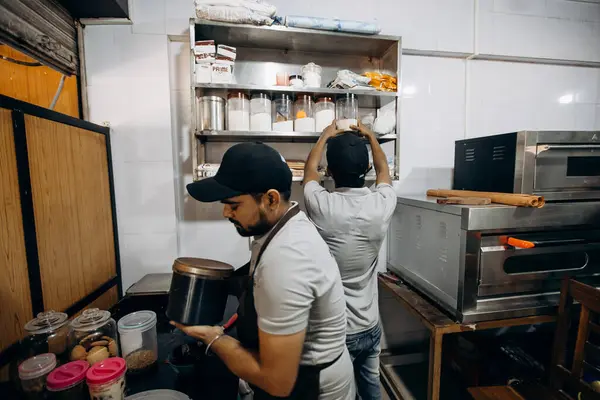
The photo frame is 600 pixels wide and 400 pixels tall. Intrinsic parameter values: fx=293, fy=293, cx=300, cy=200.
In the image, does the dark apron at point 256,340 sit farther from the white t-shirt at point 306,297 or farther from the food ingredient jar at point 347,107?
the food ingredient jar at point 347,107

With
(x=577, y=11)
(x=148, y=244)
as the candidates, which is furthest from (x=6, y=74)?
(x=577, y=11)

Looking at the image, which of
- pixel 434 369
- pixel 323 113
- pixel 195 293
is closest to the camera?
pixel 195 293

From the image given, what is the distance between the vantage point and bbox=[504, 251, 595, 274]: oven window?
4.85 ft

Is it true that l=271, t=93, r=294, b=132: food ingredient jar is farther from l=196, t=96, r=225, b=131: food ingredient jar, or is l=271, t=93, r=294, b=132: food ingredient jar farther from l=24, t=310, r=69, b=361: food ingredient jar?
l=24, t=310, r=69, b=361: food ingredient jar

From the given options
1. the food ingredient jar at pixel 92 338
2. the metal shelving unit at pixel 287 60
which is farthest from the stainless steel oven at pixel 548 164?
the food ingredient jar at pixel 92 338

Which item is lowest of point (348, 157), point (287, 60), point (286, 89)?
point (348, 157)

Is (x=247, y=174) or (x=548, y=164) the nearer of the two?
(x=247, y=174)

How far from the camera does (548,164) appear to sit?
4.70 feet

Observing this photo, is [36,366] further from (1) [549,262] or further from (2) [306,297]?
(1) [549,262]

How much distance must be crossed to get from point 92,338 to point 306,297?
0.80m

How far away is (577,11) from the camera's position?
2111 mm

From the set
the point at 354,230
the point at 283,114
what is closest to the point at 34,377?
the point at 354,230

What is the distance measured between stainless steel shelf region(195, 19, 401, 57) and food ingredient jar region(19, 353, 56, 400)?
147 cm

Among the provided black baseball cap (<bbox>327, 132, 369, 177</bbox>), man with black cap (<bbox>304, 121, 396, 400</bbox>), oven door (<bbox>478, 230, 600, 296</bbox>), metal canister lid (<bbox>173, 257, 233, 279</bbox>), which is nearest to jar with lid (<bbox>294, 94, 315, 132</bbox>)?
man with black cap (<bbox>304, 121, 396, 400</bbox>)
